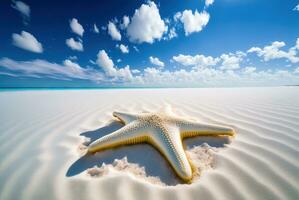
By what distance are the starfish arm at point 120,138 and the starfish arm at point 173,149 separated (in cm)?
23

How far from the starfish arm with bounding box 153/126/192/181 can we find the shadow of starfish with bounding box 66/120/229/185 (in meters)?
0.09

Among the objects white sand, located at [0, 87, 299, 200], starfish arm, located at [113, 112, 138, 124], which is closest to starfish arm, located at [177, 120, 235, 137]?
white sand, located at [0, 87, 299, 200]

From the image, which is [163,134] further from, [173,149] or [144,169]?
[144,169]

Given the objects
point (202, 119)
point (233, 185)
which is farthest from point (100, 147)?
point (202, 119)

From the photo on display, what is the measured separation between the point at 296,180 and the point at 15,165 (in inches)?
115

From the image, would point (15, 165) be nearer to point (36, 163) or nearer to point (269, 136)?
point (36, 163)

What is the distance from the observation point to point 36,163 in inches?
68.1

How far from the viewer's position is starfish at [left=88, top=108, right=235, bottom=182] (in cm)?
157

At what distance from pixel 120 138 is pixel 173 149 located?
681 millimetres

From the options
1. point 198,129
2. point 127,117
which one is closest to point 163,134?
point 198,129

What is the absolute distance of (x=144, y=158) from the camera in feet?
Answer: 5.76

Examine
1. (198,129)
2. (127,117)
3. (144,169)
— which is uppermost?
(127,117)

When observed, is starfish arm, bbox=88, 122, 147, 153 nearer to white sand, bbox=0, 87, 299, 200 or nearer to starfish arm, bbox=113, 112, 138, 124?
white sand, bbox=0, 87, 299, 200

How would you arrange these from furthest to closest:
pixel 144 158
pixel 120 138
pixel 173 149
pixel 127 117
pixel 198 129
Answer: pixel 127 117 < pixel 198 129 < pixel 120 138 < pixel 144 158 < pixel 173 149
